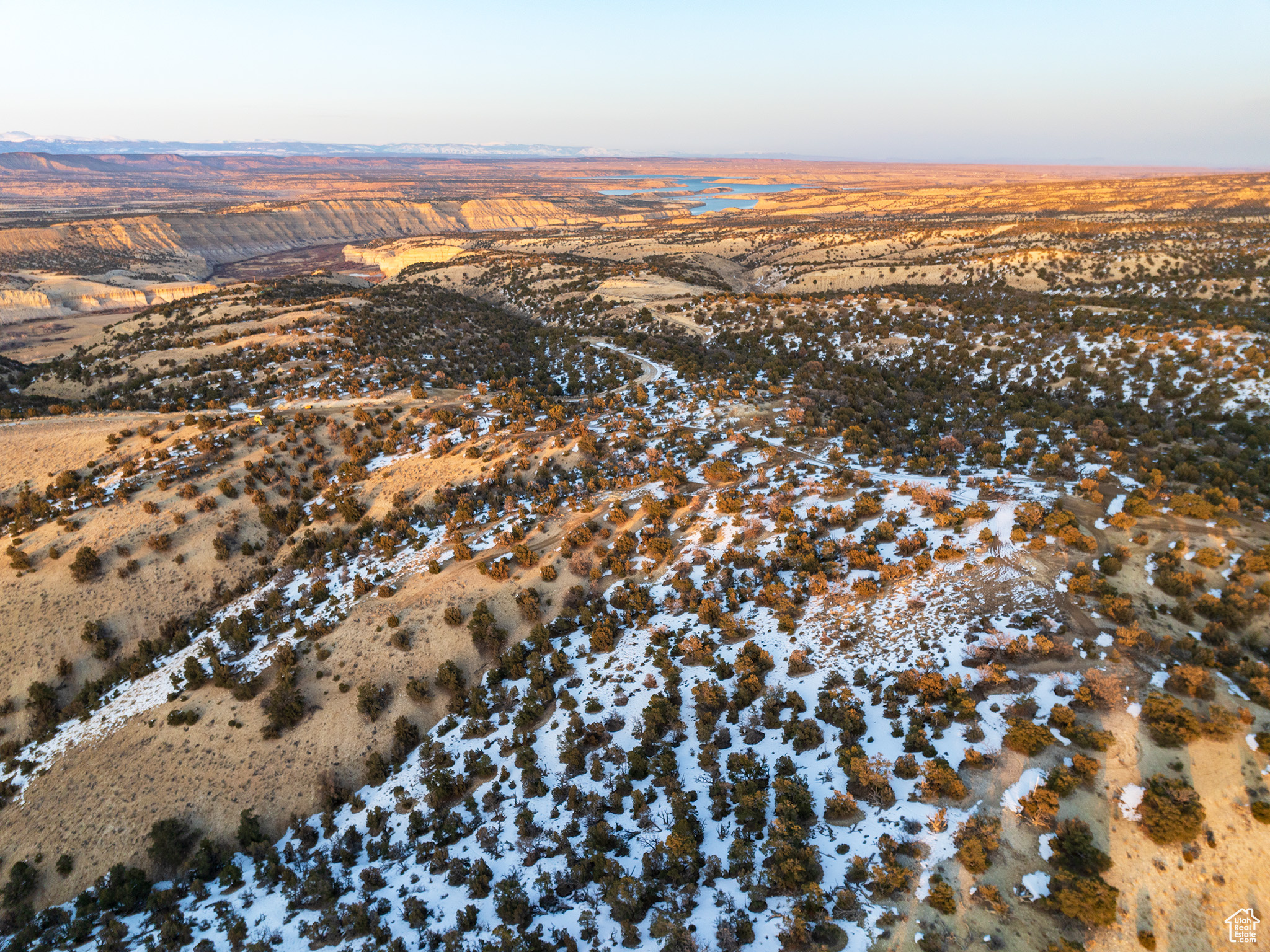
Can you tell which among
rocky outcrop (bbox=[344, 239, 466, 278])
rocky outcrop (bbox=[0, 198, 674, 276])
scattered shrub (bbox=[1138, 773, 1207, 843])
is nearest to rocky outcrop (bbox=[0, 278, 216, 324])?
rocky outcrop (bbox=[0, 198, 674, 276])

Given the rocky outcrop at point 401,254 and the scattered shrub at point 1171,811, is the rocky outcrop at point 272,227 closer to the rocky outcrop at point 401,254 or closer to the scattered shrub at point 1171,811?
the rocky outcrop at point 401,254

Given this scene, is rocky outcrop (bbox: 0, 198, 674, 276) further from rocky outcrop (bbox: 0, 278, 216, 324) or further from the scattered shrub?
the scattered shrub

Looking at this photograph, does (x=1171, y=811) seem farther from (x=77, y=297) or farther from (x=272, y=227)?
(x=272, y=227)

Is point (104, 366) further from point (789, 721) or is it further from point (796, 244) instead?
point (796, 244)

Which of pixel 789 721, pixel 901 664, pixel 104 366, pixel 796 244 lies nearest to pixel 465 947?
pixel 789 721

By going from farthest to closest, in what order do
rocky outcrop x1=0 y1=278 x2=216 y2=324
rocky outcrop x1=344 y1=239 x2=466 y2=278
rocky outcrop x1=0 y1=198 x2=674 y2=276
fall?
rocky outcrop x1=344 y1=239 x2=466 y2=278
rocky outcrop x1=0 y1=198 x2=674 y2=276
rocky outcrop x1=0 y1=278 x2=216 y2=324

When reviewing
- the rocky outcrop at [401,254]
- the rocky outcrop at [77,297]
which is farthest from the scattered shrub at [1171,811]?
the rocky outcrop at [401,254]

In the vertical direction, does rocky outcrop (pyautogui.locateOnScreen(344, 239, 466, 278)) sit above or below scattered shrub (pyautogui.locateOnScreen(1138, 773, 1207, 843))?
above

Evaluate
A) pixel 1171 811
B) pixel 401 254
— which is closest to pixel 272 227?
pixel 401 254

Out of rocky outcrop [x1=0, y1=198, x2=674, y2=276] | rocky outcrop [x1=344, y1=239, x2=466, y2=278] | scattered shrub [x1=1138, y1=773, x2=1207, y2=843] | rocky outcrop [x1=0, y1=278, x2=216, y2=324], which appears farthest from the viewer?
rocky outcrop [x1=344, y1=239, x2=466, y2=278]

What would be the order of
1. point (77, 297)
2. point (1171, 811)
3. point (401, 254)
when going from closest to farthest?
1. point (1171, 811)
2. point (77, 297)
3. point (401, 254)

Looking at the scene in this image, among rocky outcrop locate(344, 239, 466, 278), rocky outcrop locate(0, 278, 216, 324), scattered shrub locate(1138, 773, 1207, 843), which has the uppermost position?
rocky outcrop locate(344, 239, 466, 278)

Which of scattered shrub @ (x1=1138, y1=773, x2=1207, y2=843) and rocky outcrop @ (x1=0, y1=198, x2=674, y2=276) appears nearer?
scattered shrub @ (x1=1138, y1=773, x2=1207, y2=843)
